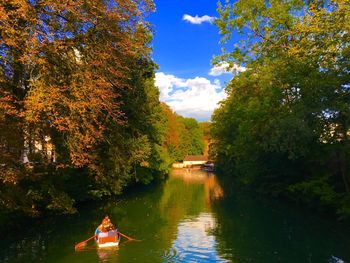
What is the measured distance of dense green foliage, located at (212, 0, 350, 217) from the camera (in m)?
19.1

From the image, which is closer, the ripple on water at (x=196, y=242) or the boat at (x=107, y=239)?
the ripple on water at (x=196, y=242)

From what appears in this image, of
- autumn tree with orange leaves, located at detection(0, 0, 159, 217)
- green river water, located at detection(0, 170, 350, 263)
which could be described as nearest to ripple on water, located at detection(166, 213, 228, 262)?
green river water, located at detection(0, 170, 350, 263)

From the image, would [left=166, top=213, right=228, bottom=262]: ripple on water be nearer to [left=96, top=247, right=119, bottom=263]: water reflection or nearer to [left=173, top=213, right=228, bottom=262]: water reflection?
[left=173, top=213, right=228, bottom=262]: water reflection

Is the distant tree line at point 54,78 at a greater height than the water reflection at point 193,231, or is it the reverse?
the distant tree line at point 54,78

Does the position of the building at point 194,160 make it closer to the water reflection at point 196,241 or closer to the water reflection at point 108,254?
the water reflection at point 196,241

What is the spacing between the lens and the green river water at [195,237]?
17453mm

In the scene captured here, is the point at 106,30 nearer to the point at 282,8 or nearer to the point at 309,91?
the point at 309,91

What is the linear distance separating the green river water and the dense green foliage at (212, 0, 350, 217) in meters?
2.63

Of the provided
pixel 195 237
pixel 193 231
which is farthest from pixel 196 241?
pixel 193 231

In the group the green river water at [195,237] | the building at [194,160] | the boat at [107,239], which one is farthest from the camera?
the building at [194,160]

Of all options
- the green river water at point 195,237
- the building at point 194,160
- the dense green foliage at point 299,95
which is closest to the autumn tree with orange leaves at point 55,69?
the green river water at point 195,237

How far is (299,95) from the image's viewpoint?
85.0 ft

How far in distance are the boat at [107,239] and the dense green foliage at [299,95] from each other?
11.3 meters

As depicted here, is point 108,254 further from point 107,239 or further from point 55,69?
point 55,69
